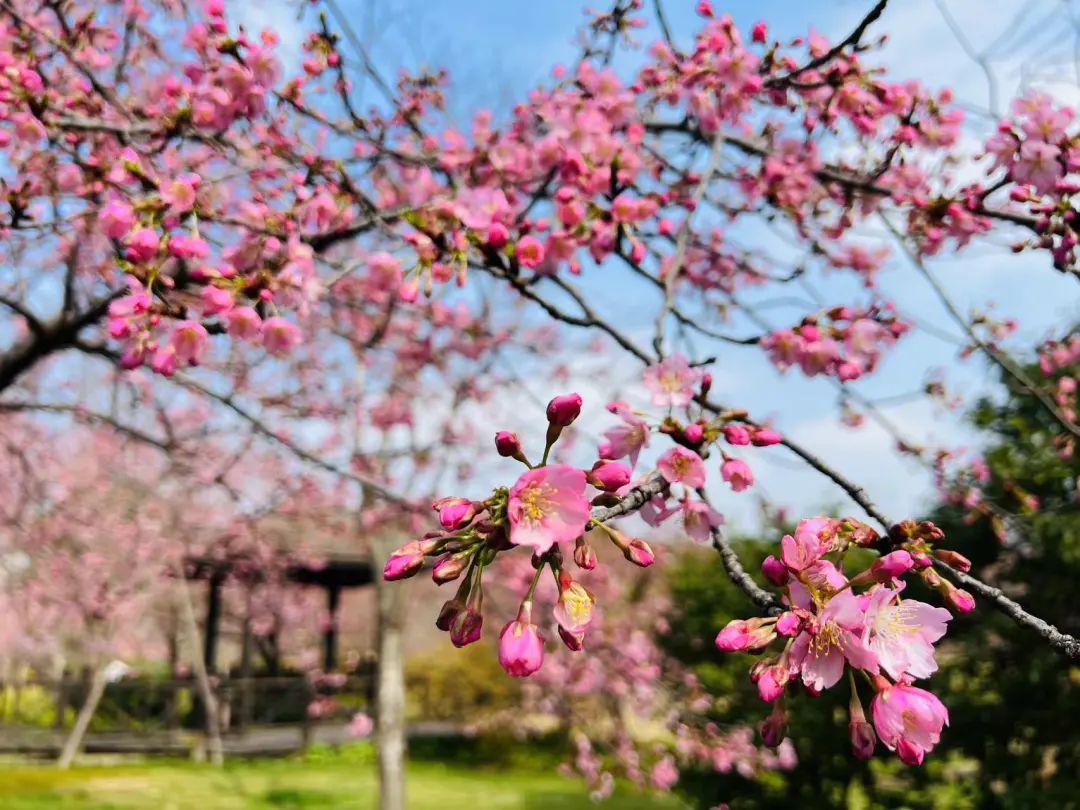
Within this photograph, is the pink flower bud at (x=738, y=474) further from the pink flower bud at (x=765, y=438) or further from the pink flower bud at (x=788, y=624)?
the pink flower bud at (x=788, y=624)

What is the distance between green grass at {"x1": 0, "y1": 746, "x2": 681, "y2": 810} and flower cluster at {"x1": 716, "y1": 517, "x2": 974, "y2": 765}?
426 inches

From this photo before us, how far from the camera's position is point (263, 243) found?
8.02 ft

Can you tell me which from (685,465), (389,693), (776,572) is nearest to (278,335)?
(685,465)

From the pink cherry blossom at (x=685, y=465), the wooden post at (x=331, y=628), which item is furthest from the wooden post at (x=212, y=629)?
the pink cherry blossom at (x=685, y=465)

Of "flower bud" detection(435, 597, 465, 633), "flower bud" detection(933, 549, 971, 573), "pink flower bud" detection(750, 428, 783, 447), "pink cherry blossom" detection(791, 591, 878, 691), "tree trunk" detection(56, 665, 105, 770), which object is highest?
"pink flower bud" detection(750, 428, 783, 447)

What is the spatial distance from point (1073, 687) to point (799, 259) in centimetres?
443

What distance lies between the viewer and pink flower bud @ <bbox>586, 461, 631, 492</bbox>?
116 cm

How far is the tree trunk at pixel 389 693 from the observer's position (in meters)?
8.83

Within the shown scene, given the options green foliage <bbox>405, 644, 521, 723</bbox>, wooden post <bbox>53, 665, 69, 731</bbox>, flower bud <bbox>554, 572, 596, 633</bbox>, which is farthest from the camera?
green foliage <bbox>405, 644, 521, 723</bbox>

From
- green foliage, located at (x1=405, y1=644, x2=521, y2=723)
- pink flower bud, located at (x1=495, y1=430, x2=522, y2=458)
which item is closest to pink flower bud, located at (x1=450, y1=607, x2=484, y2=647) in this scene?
pink flower bud, located at (x1=495, y1=430, x2=522, y2=458)

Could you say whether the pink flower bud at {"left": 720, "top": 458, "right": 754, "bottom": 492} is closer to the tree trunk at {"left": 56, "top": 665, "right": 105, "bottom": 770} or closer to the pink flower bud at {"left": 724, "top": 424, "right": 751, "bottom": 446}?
the pink flower bud at {"left": 724, "top": 424, "right": 751, "bottom": 446}

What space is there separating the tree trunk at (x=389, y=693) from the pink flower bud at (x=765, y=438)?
8103 mm

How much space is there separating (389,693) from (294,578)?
767 cm

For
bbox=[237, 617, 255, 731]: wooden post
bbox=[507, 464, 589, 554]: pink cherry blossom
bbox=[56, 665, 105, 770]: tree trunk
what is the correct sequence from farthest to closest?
1. bbox=[237, 617, 255, 731]: wooden post
2. bbox=[56, 665, 105, 770]: tree trunk
3. bbox=[507, 464, 589, 554]: pink cherry blossom
